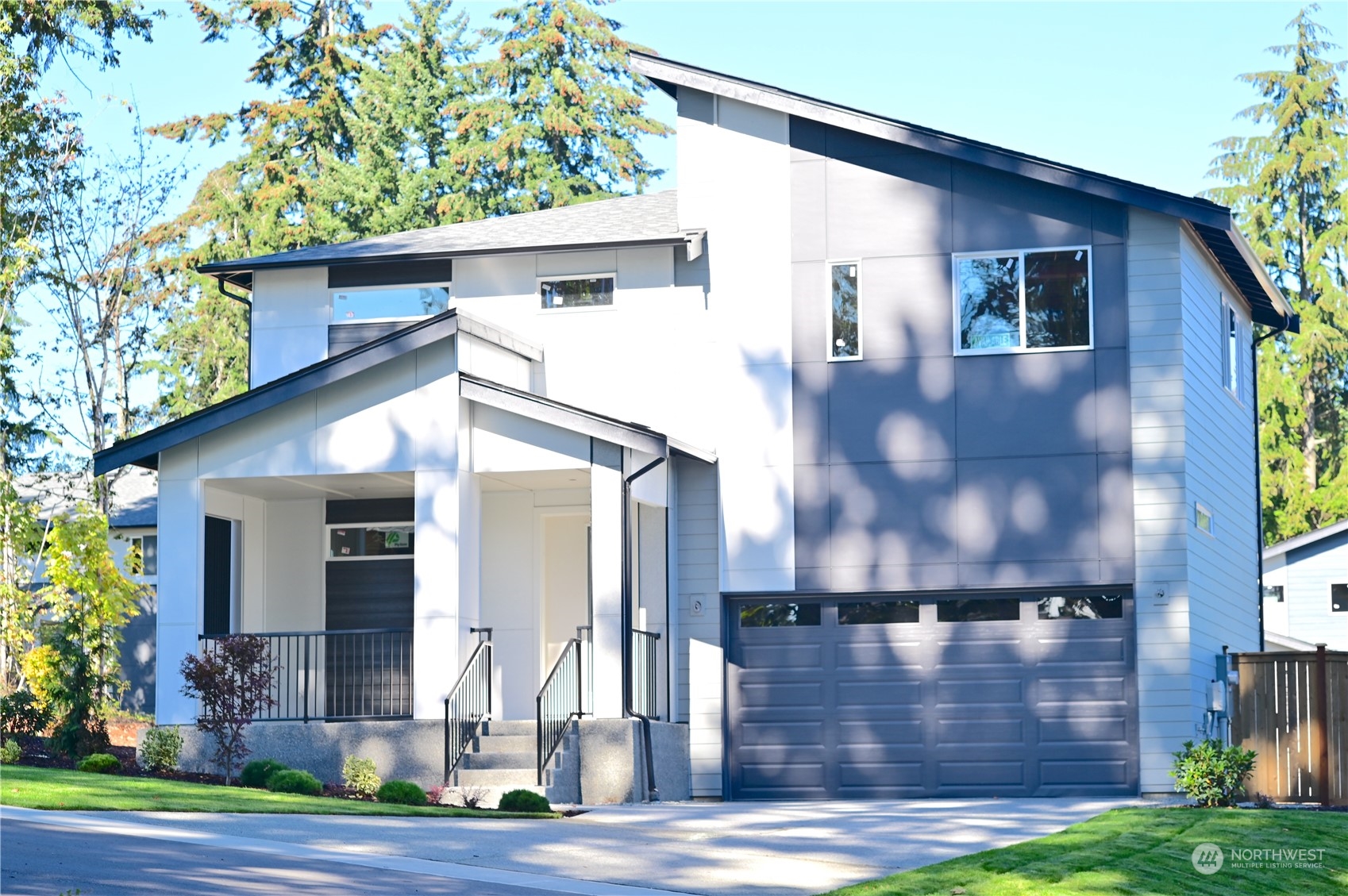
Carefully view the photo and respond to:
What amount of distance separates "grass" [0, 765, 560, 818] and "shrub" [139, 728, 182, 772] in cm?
126

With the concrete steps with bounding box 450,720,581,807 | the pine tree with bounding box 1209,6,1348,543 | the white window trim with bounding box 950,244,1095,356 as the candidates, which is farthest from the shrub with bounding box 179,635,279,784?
the pine tree with bounding box 1209,6,1348,543

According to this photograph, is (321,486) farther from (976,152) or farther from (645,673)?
(976,152)

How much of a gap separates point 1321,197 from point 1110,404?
3091cm

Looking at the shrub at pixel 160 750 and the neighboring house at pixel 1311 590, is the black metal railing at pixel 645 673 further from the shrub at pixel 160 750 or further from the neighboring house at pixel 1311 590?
the neighboring house at pixel 1311 590

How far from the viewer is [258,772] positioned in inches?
667

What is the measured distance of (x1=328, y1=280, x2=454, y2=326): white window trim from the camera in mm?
21328

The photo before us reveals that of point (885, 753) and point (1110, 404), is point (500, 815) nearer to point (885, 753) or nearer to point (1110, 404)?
point (885, 753)

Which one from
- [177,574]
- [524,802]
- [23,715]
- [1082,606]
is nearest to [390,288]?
[177,574]

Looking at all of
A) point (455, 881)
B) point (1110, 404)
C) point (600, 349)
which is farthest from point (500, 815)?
point (1110, 404)

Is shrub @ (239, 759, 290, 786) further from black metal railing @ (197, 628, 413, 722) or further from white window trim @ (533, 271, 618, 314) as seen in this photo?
white window trim @ (533, 271, 618, 314)

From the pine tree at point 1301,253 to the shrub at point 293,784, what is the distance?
112ft

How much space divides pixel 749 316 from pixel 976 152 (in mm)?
3377

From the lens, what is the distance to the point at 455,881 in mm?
10422

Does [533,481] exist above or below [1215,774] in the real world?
above
